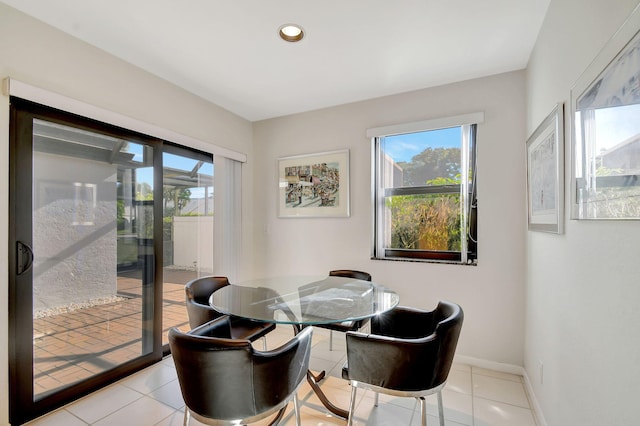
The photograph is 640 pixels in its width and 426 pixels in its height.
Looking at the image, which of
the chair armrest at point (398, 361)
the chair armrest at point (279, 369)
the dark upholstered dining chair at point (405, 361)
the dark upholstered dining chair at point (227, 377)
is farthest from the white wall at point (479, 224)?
the dark upholstered dining chair at point (227, 377)

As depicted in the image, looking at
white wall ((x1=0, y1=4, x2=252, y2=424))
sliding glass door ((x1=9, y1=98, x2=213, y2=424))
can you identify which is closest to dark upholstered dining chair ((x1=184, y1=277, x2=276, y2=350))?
sliding glass door ((x1=9, y1=98, x2=213, y2=424))

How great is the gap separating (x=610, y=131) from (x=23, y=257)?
121 inches

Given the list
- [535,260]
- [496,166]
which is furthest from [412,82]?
[535,260]

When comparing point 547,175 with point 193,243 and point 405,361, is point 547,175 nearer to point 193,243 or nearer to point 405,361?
point 405,361

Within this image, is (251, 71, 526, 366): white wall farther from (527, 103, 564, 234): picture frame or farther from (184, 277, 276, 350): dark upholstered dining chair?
(184, 277, 276, 350): dark upholstered dining chair

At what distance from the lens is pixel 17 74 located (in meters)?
1.83

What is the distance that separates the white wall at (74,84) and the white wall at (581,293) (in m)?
2.42

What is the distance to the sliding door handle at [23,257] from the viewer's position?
1.88 meters

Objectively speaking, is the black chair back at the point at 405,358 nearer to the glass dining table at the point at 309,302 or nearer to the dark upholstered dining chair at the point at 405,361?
the dark upholstered dining chair at the point at 405,361

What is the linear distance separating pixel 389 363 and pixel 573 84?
5.29 feet

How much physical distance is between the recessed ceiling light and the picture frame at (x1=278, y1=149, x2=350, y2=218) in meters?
1.37

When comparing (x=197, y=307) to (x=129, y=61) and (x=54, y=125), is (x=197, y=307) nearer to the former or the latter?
(x=54, y=125)

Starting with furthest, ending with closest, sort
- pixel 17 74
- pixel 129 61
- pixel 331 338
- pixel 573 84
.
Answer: pixel 331 338 → pixel 129 61 → pixel 17 74 → pixel 573 84

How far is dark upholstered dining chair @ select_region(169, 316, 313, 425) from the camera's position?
127cm
